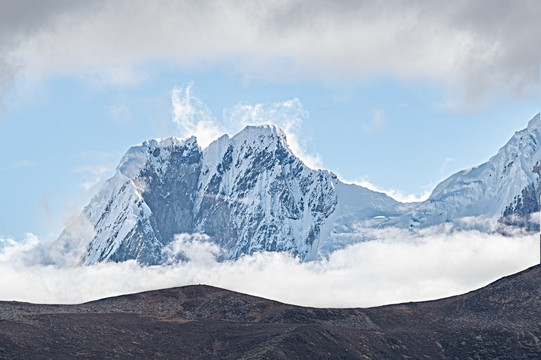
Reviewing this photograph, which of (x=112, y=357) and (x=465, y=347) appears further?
(x=465, y=347)

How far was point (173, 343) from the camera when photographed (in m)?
193

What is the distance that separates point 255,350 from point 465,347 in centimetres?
4389

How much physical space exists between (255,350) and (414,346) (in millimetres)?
34017

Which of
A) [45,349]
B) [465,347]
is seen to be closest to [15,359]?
[45,349]

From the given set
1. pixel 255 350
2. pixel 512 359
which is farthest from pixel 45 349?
pixel 512 359

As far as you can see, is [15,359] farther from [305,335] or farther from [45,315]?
[305,335]

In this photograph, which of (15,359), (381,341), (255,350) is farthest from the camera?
(381,341)

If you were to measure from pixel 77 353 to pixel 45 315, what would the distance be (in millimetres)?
23168

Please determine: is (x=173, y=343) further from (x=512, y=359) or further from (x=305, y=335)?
(x=512, y=359)

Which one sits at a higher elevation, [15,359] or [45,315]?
[45,315]

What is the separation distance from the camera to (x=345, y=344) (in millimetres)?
193125

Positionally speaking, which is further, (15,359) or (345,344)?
(345,344)

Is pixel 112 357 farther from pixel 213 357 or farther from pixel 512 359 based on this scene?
pixel 512 359

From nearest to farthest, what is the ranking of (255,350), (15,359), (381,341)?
(15,359)
(255,350)
(381,341)
